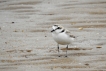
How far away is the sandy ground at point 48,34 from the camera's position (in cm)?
1095

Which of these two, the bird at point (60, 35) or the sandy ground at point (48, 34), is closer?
the sandy ground at point (48, 34)

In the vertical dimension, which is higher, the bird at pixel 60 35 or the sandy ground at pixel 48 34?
the bird at pixel 60 35

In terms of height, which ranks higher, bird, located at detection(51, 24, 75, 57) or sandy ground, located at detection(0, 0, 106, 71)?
bird, located at detection(51, 24, 75, 57)

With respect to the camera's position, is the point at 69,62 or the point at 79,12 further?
the point at 79,12

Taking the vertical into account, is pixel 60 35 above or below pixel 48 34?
above

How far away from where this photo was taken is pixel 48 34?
14.7m

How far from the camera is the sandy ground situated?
10953mm

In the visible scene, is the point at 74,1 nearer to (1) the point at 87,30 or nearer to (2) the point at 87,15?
(2) the point at 87,15

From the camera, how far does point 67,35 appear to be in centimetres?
1190

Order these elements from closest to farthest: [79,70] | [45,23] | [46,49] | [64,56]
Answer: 1. [79,70]
2. [64,56]
3. [46,49]
4. [45,23]

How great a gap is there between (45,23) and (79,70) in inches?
256

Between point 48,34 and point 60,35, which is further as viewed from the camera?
point 48,34

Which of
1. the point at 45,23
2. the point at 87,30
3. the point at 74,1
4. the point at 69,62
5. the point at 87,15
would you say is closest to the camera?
the point at 69,62

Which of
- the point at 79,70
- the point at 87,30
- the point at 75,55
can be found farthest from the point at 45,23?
the point at 79,70
